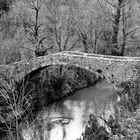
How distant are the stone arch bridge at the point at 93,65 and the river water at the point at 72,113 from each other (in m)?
2.88

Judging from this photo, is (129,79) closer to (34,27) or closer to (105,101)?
(105,101)

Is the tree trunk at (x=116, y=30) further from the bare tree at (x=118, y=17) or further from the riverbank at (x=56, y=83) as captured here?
the riverbank at (x=56, y=83)

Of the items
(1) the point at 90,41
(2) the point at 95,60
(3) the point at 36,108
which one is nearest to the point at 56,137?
(3) the point at 36,108

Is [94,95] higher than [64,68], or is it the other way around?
[64,68]

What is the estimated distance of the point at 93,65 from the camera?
12.8m

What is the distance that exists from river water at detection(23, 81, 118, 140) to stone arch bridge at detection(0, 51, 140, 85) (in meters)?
2.88

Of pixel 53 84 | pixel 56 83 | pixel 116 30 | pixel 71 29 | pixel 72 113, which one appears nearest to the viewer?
pixel 72 113

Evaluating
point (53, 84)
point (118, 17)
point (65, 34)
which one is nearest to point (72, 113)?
point (53, 84)

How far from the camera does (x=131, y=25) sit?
20.0 m

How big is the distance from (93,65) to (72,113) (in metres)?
4.14

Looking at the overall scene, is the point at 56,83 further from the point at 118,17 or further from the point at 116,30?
the point at 118,17

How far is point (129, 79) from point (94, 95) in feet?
20.2

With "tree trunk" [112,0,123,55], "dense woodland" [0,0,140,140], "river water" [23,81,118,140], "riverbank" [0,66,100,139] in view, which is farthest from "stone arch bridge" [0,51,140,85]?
"tree trunk" [112,0,123,55]

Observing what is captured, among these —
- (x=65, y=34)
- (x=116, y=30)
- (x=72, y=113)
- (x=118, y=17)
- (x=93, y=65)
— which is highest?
(x=118, y=17)
